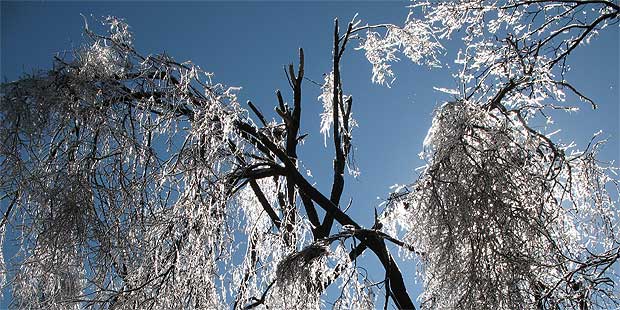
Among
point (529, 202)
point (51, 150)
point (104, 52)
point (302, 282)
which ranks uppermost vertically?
point (104, 52)

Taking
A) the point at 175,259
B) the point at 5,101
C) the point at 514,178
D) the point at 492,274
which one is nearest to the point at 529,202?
the point at 514,178

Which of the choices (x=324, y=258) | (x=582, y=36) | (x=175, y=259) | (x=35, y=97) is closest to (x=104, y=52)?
(x=35, y=97)

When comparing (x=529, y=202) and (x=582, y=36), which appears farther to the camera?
(x=582, y=36)

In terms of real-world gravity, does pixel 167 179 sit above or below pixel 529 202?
above

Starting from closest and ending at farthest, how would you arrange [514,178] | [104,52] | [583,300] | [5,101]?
1. [583,300]
2. [514,178]
3. [5,101]
4. [104,52]

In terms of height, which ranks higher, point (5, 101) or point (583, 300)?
point (5, 101)

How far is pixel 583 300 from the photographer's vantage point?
100.0 inches

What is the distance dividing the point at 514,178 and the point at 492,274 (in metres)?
0.41

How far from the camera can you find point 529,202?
2.66m

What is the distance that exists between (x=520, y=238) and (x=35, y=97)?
7.15ft

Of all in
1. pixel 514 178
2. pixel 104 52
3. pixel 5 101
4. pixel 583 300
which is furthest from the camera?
pixel 104 52

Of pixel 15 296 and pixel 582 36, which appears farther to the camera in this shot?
pixel 582 36

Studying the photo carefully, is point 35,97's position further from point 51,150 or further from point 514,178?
point 514,178

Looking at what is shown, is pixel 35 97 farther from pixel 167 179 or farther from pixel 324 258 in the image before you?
pixel 324 258
